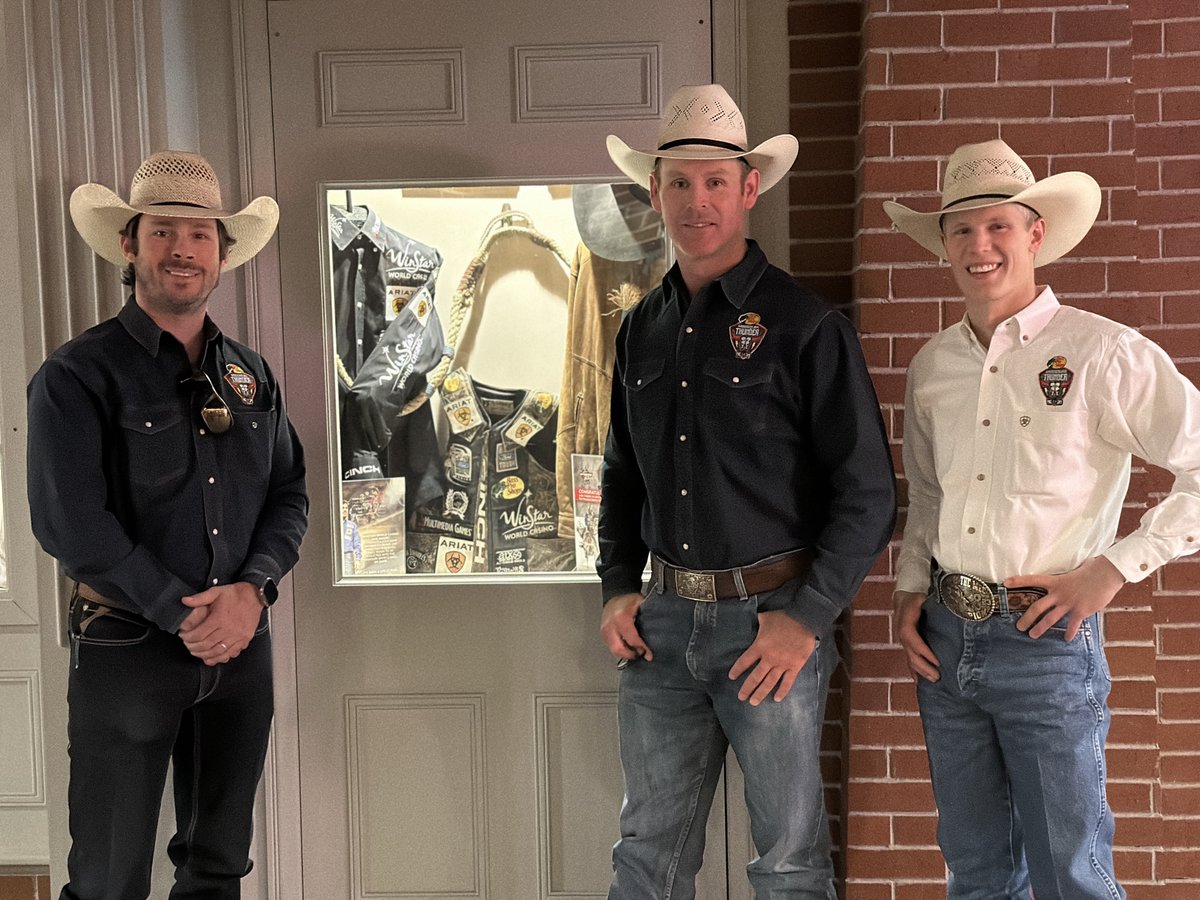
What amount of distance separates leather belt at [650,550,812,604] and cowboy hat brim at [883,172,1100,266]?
27.7 inches

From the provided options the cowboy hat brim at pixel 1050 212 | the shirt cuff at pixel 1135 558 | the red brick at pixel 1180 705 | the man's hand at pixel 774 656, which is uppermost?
the cowboy hat brim at pixel 1050 212

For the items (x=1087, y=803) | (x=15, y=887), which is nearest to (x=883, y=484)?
(x=1087, y=803)

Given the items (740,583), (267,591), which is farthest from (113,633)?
(740,583)

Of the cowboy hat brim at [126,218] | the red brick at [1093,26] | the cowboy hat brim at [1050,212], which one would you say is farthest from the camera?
the red brick at [1093,26]

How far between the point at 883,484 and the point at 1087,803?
25.4 inches

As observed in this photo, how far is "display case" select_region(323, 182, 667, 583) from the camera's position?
105 inches

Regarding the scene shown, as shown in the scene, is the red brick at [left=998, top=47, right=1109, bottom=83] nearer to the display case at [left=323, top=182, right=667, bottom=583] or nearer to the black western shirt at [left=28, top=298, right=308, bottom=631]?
the display case at [left=323, top=182, right=667, bottom=583]

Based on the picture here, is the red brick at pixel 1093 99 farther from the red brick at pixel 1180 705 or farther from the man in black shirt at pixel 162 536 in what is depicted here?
the man in black shirt at pixel 162 536

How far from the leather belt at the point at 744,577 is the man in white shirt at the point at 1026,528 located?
9.7 inches

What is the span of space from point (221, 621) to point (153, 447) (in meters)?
0.37

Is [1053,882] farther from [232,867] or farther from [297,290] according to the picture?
[297,290]

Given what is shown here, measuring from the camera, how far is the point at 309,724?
273 cm

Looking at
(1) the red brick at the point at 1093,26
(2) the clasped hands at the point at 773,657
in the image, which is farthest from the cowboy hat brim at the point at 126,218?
(1) the red brick at the point at 1093,26

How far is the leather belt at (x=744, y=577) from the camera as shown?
1.95m
